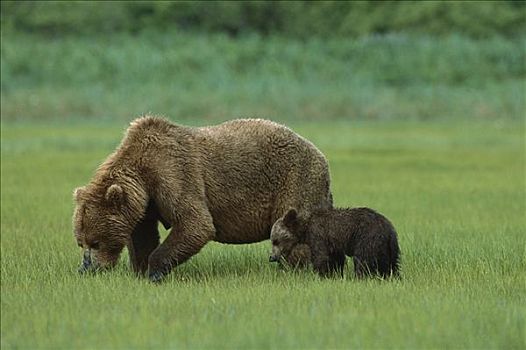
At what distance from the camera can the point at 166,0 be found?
32344 millimetres

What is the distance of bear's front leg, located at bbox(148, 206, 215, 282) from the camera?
8.60 metres

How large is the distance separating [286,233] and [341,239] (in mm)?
458

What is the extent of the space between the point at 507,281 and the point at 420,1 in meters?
20.7

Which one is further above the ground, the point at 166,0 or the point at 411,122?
the point at 166,0

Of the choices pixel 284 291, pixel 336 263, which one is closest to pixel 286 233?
pixel 336 263

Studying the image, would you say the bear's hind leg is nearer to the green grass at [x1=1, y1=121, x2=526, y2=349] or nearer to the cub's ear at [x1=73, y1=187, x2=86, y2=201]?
the green grass at [x1=1, y1=121, x2=526, y2=349]

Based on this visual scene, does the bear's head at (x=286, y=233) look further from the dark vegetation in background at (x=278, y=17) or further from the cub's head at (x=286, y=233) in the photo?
the dark vegetation in background at (x=278, y=17)

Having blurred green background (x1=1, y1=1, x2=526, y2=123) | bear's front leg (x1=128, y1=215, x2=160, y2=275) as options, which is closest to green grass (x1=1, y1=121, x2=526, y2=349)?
bear's front leg (x1=128, y1=215, x2=160, y2=275)

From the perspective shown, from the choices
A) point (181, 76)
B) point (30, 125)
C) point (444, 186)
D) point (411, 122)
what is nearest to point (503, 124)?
point (411, 122)

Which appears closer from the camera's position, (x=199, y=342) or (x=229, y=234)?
(x=199, y=342)

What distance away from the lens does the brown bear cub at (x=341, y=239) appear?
27.3 ft

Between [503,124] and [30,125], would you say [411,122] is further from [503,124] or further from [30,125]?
[30,125]

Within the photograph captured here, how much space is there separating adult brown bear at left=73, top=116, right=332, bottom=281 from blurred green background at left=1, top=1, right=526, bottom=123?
58.8 feet

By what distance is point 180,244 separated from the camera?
864 centimetres
